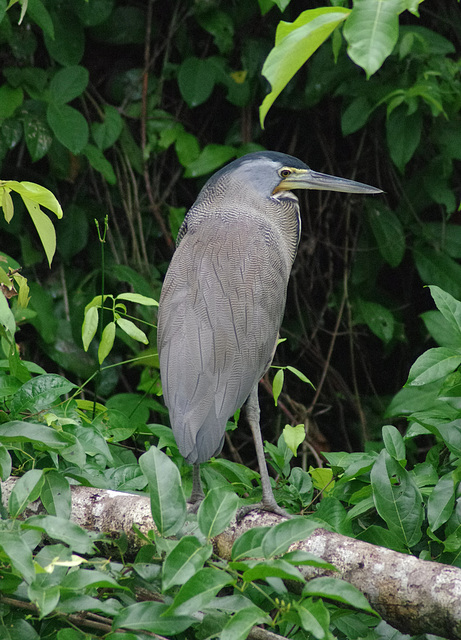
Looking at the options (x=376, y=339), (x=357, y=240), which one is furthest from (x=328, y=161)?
(x=376, y=339)

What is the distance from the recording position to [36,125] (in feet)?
8.82

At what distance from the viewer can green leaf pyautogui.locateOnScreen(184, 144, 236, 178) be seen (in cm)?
289

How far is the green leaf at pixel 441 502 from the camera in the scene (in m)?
1.38

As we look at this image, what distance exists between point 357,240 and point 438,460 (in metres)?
1.72

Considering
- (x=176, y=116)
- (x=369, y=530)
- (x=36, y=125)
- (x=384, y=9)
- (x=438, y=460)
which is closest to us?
(x=384, y=9)

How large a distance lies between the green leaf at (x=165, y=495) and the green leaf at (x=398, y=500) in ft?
1.38

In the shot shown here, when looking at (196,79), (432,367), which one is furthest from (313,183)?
(196,79)

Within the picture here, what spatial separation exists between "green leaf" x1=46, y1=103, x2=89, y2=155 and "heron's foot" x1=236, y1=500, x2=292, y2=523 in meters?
1.45

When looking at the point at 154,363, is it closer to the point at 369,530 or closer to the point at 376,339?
the point at 369,530

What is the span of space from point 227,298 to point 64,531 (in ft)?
2.84

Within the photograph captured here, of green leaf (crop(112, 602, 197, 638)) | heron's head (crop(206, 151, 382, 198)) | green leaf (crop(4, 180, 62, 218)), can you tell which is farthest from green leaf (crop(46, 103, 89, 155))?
green leaf (crop(112, 602, 197, 638))

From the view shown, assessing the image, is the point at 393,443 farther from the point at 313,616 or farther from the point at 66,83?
the point at 66,83

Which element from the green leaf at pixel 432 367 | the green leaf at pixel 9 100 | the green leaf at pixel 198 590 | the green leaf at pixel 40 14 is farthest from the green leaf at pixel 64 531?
the green leaf at pixel 9 100

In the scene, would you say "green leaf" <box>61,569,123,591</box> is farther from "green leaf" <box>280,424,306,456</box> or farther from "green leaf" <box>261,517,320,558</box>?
"green leaf" <box>280,424,306,456</box>
